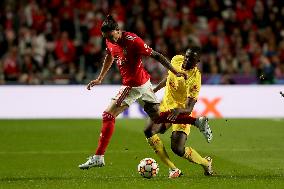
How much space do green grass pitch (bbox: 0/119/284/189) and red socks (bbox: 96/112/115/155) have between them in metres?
0.40

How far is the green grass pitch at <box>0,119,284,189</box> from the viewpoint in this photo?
11109 millimetres

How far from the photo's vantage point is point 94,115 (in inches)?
882

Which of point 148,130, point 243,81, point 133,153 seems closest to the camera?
point 148,130

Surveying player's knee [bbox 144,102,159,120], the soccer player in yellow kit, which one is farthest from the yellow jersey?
player's knee [bbox 144,102,159,120]

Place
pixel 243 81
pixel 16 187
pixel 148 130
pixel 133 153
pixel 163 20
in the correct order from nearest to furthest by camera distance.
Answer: pixel 16 187, pixel 148 130, pixel 133 153, pixel 243 81, pixel 163 20

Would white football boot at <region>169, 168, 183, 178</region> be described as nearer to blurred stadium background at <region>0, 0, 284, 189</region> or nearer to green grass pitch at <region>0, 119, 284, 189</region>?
green grass pitch at <region>0, 119, 284, 189</region>

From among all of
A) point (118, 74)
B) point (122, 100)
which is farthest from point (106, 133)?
point (118, 74)

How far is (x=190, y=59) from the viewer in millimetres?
11633

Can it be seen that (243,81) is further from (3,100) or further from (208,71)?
(3,100)

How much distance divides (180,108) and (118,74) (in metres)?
11.4

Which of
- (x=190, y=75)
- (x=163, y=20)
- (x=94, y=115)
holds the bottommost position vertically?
(x=94, y=115)

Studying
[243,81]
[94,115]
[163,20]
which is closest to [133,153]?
[94,115]

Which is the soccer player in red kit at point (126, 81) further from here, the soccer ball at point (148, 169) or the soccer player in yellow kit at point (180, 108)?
the soccer ball at point (148, 169)

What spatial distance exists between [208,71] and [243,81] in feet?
3.66
